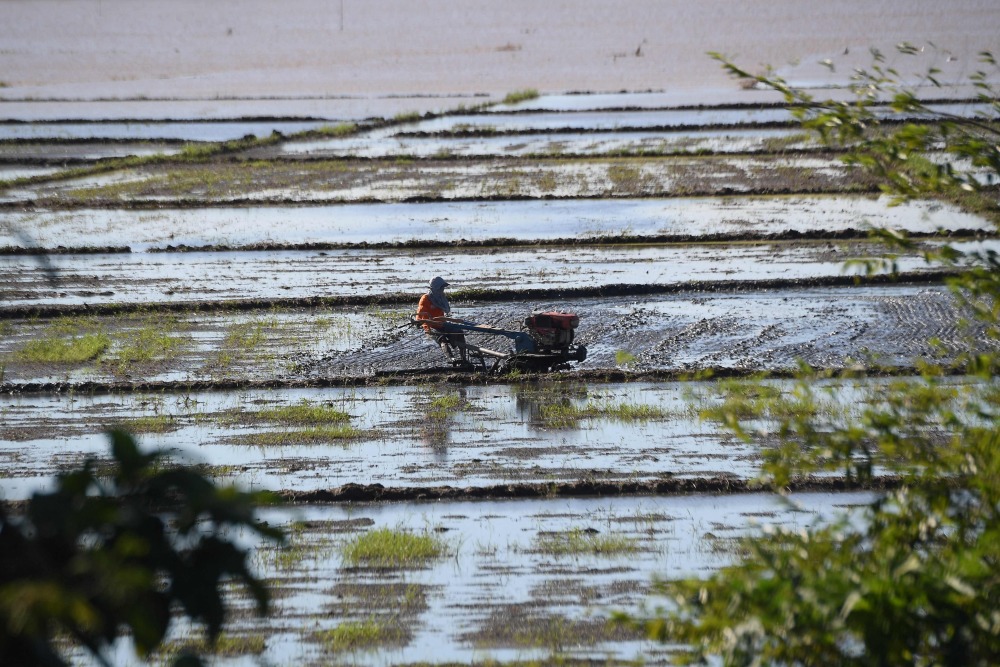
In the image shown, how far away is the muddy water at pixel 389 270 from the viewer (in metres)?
10.5

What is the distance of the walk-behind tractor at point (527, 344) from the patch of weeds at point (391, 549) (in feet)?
7.78

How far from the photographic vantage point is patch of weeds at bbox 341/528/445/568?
5.10 meters

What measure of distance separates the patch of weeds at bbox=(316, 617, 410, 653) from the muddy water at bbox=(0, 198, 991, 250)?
8.17 meters

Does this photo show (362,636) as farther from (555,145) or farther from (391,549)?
(555,145)

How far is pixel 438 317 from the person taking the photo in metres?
7.74

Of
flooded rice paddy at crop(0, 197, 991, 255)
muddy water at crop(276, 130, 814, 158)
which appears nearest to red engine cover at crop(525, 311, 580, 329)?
flooded rice paddy at crop(0, 197, 991, 255)

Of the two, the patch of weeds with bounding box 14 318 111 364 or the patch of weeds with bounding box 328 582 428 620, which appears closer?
the patch of weeds with bounding box 328 582 428 620

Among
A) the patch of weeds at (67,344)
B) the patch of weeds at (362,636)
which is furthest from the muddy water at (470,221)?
the patch of weeds at (362,636)

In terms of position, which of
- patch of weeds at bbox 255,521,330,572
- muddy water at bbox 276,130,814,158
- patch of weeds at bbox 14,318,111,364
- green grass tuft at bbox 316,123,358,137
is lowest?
muddy water at bbox 276,130,814,158

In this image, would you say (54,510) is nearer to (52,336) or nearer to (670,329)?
(670,329)

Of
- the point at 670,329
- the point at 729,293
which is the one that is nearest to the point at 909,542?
the point at 670,329

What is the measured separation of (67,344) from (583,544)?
5604 millimetres

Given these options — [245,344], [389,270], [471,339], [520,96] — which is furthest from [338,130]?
[471,339]

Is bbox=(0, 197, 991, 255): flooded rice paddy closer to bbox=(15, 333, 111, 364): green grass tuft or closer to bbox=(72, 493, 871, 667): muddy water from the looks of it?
bbox=(15, 333, 111, 364): green grass tuft
